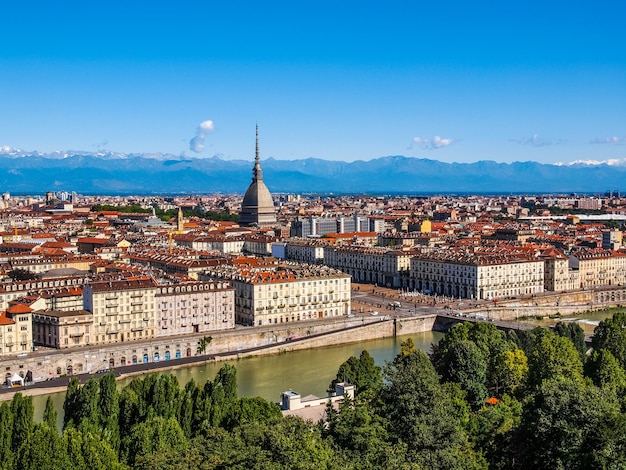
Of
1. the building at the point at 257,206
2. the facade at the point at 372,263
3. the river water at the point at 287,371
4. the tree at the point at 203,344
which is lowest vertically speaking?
the river water at the point at 287,371

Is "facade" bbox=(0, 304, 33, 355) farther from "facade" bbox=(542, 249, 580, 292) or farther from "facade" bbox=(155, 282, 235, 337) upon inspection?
"facade" bbox=(542, 249, 580, 292)

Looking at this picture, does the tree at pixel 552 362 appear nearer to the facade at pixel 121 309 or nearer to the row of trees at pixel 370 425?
the row of trees at pixel 370 425

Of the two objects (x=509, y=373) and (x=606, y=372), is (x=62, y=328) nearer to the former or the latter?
(x=509, y=373)

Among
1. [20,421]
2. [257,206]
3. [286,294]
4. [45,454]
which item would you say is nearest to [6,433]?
[20,421]

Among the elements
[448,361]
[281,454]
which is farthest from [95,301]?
[281,454]

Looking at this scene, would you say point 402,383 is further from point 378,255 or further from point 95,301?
point 378,255

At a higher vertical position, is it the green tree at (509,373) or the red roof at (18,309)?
the red roof at (18,309)

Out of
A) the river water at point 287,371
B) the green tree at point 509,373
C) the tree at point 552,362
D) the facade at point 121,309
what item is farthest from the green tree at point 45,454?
the facade at point 121,309
